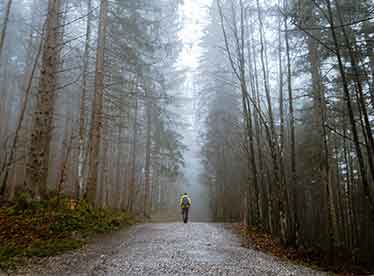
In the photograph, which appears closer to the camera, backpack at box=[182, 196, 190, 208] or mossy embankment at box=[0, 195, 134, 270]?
mossy embankment at box=[0, 195, 134, 270]

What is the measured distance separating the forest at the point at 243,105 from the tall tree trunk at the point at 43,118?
3 centimetres

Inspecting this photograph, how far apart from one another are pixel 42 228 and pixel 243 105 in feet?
25.6

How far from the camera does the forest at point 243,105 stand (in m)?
7.80

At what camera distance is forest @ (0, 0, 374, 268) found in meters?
7.80

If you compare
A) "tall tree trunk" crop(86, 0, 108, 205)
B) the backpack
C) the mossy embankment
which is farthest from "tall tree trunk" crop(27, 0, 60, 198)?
the backpack

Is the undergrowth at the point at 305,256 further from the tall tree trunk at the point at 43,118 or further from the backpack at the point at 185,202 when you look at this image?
the tall tree trunk at the point at 43,118

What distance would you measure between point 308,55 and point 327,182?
498cm

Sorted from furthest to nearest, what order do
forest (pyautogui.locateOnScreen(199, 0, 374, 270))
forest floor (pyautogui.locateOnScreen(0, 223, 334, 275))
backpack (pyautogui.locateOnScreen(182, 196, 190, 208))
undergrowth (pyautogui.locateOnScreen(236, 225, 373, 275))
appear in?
backpack (pyautogui.locateOnScreen(182, 196, 190, 208))
forest (pyautogui.locateOnScreen(199, 0, 374, 270))
undergrowth (pyautogui.locateOnScreen(236, 225, 373, 275))
forest floor (pyautogui.locateOnScreen(0, 223, 334, 275))

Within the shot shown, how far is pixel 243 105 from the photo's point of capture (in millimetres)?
11008

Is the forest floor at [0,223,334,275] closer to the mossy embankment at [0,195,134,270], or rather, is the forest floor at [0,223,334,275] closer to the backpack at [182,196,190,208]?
the mossy embankment at [0,195,134,270]

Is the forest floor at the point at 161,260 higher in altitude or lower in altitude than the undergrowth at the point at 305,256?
higher

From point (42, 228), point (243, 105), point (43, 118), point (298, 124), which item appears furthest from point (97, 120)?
point (298, 124)

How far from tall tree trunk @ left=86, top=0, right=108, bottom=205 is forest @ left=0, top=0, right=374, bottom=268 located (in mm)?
42

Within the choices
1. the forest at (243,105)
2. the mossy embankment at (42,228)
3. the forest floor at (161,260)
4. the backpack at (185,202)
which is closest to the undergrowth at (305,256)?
the forest at (243,105)
